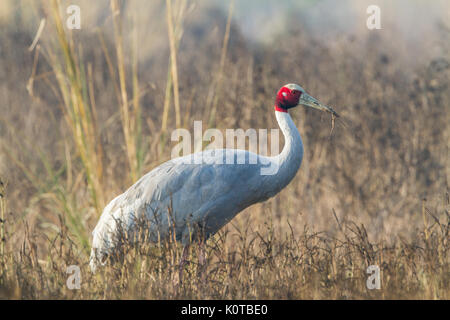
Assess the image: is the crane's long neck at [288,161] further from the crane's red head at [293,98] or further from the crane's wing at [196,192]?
the crane's red head at [293,98]

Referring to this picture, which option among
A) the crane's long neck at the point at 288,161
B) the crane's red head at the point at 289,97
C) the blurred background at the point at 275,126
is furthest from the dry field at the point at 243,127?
the crane's red head at the point at 289,97

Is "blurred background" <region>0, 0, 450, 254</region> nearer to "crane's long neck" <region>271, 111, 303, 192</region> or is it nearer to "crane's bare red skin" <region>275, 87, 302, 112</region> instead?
"crane's bare red skin" <region>275, 87, 302, 112</region>

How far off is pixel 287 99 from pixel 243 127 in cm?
191

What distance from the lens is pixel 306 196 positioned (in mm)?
6699

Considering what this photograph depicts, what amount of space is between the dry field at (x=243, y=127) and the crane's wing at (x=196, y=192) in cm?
25

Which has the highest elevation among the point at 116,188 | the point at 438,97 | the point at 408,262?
the point at 438,97

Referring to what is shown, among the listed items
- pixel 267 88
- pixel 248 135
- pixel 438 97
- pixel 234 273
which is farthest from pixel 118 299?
pixel 438 97

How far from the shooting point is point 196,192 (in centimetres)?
472

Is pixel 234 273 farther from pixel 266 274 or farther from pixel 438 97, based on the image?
pixel 438 97

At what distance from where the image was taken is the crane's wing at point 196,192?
4.61 m

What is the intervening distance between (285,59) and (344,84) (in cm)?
86

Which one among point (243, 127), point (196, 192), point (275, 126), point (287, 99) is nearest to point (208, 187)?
point (196, 192)
